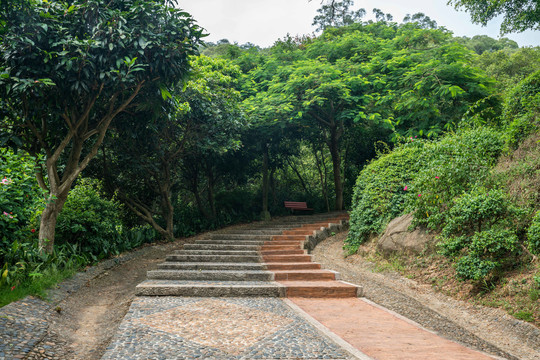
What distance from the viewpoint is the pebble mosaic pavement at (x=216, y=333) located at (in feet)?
11.6

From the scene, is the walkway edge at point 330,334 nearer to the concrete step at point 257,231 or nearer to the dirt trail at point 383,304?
the dirt trail at point 383,304

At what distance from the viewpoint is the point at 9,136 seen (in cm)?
664

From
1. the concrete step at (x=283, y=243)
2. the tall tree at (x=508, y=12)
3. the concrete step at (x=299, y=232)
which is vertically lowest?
the concrete step at (x=283, y=243)

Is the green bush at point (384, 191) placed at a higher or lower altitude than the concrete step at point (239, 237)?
higher

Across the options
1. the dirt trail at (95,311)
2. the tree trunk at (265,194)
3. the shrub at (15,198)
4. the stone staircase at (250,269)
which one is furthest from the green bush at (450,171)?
the tree trunk at (265,194)

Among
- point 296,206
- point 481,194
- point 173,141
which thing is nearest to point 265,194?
point 296,206

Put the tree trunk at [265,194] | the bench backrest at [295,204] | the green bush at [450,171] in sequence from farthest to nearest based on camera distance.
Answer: the bench backrest at [295,204]
the tree trunk at [265,194]
the green bush at [450,171]

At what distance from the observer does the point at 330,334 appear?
4.18 m

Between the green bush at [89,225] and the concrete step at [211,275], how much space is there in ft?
6.47

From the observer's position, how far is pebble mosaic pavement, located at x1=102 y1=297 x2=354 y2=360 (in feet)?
11.6

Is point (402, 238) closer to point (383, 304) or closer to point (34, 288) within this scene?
point (383, 304)

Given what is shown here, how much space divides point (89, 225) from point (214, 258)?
2.99 meters

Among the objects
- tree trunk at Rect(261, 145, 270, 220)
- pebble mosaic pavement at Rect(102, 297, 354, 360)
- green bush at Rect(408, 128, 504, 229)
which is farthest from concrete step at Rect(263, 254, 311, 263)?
tree trunk at Rect(261, 145, 270, 220)

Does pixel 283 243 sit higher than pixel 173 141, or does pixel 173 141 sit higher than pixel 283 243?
pixel 173 141
